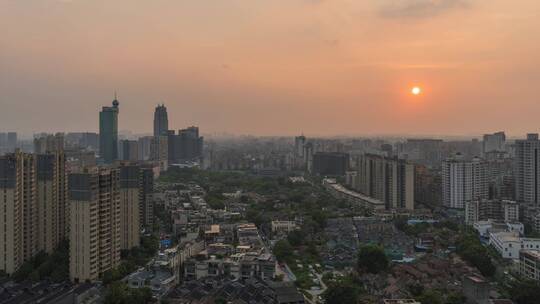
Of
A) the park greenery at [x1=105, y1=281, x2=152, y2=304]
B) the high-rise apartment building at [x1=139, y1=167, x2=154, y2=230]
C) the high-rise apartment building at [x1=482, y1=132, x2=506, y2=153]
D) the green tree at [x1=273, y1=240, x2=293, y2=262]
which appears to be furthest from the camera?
the high-rise apartment building at [x1=482, y1=132, x2=506, y2=153]

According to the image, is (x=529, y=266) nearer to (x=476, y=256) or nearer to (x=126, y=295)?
(x=476, y=256)

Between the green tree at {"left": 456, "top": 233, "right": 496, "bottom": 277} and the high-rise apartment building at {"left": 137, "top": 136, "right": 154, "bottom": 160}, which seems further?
the high-rise apartment building at {"left": 137, "top": 136, "right": 154, "bottom": 160}

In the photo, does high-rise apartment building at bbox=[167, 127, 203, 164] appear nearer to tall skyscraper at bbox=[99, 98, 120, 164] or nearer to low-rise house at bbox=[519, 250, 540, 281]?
tall skyscraper at bbox=[99, 98, 120, 164]

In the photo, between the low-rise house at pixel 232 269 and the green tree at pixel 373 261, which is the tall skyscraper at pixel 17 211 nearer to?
the low-rise house at pixel 232 269

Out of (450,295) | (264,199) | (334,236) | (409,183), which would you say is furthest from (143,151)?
(450,295)

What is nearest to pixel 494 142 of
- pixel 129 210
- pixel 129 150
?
pixel 129 150

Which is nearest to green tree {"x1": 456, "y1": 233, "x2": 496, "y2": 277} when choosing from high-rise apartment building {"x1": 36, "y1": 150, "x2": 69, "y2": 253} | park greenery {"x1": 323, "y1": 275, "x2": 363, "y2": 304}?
park greenery {"x1": 323, "y1": 275, "x2": 363, "y2": 304}
